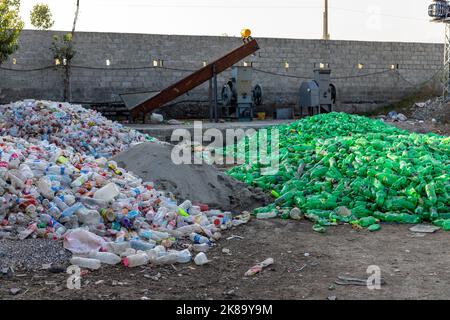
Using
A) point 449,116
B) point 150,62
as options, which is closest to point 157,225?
point 150,62

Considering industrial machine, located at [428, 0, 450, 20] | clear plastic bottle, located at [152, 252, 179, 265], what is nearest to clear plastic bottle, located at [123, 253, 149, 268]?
clear plastic bottle, located at [152, 252, 179, 265]

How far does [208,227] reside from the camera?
5.15 meters

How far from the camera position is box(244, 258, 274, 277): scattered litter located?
398 centimetres

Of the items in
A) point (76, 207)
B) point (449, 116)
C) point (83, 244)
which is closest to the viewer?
point (83, 244)

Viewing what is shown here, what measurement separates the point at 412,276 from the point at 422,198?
82.5 inches

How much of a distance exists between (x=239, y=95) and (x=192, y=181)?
9164mm

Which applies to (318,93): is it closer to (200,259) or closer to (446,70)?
(446,70)

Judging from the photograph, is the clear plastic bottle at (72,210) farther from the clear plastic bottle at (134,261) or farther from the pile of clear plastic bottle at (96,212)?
the clear plastic bottle at (134,261)

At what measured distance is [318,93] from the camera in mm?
16328

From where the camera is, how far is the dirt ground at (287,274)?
3.52 meters

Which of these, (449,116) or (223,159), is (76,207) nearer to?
(223,159)

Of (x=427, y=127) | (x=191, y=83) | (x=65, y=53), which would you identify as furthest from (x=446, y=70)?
(x=65, y=53)

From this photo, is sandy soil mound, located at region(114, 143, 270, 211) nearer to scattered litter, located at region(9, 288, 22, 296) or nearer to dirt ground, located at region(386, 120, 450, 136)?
scattered litter, located at region(9, 288, 22, 296)

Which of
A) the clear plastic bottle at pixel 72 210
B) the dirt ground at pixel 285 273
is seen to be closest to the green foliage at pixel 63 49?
the clear plastic bottle at pixel 72 210
